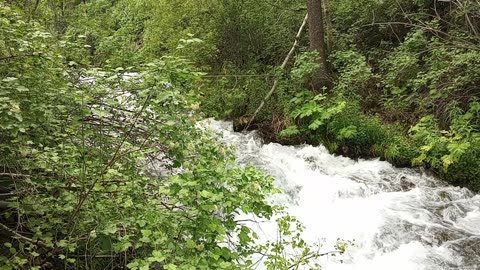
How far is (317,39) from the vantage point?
9.80 metres

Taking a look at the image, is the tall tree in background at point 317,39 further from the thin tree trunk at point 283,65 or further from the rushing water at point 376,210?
the rushing water at point 376,210

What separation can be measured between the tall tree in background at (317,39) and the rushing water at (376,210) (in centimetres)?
193

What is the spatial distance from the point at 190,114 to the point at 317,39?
676cm

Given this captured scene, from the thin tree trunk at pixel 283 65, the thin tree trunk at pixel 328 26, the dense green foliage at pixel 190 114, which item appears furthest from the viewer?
the thin tree trunk at pixel 328 26

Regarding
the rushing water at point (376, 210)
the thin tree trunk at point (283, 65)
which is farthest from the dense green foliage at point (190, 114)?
the rushing water at point (376, 210)

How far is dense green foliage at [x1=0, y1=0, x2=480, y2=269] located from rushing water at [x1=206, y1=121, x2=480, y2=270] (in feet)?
1.51

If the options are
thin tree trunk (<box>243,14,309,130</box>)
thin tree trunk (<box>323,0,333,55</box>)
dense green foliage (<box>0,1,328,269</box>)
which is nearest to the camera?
dense green foliage (<box>0,1,328,269</box>)

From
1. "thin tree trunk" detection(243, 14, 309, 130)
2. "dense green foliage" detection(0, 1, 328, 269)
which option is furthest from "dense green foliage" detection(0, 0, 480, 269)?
"thin tree trunk" detection(243, 14, 309, 130)

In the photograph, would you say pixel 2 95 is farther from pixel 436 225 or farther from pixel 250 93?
pixel 250 93

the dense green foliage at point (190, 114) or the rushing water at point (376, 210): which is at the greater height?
the dense green foliage at point (190, 114)

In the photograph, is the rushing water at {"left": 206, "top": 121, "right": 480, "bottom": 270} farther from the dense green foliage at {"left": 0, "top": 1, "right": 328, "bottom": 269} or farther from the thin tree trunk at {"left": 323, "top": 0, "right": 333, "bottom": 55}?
the thin tree trunk at {"left": 323, "top": 0, "right": 333, "bottom": 55}

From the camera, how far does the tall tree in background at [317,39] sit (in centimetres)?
966

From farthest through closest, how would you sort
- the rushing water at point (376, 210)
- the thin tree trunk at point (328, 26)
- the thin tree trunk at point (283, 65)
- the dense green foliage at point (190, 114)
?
the thin tree trunk at point (328, 26) → the thin tree trunk at point (283, 65) → the rushing water at point (376, 210) → the dense green foliage at point (190, 114)

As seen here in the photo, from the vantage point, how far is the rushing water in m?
5.23
